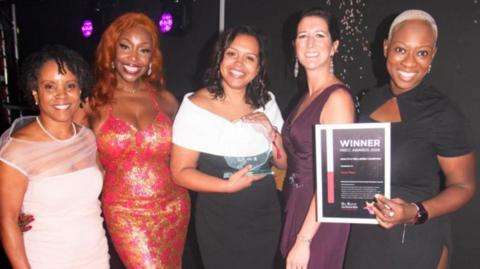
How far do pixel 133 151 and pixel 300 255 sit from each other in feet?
3.82

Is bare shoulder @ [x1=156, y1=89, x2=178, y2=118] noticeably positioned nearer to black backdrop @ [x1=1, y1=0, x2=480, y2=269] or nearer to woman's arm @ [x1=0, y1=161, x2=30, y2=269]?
black backdrop @ [x1=1, y1=0, x2=480, y2=269]

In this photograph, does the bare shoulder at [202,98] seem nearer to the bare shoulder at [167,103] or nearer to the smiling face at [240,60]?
the smiling face at [240,60]

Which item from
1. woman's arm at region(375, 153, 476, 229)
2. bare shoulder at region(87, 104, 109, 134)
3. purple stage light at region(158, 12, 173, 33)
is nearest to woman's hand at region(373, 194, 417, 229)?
woman's arm at region(375, 153, 476, 229)

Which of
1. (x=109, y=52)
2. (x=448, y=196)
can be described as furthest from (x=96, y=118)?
(x=448, y=196)

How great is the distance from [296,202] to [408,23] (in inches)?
38.8

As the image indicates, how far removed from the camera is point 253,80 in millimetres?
2516

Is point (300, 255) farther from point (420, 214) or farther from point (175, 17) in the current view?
point (175, 17)

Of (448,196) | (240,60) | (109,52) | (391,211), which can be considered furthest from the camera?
(109,52)

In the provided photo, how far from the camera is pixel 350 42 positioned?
3.64 metres

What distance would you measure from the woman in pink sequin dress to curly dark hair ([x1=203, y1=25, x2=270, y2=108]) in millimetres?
400

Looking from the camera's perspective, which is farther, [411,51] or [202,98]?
[202,98]

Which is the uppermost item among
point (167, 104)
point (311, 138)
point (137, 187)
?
point (167, 104)

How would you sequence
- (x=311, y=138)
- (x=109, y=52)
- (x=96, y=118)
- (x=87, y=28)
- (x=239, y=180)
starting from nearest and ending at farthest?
(x=311, y=138) < (x=239, y=180) < (x=96, y=118) < (x=109, y=52) < (x=87, y=28)

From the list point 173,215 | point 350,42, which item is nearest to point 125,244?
point 173,215
